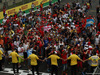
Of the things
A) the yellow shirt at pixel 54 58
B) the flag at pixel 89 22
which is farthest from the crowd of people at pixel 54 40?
the flag at pixel 89 22

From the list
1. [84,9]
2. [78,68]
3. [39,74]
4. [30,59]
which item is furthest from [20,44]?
[84,9]

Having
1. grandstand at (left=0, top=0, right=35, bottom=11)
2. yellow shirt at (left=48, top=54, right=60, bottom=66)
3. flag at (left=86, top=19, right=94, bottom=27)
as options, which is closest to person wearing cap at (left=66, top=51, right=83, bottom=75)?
yellow shirt at (left=48, top=54, right=60, bottom=66)

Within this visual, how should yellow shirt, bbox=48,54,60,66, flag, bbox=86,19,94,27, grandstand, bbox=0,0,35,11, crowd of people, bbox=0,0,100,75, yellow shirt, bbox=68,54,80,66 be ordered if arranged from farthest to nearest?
grandstand, bbox=0,0,35,11 < flag, bbox=86,19,94,27 < crowd of people, bbox=0,0,100,75 < yellow shirt, bbox=48,54,60,66 < yellow shirt, bbox=68,54,80,66

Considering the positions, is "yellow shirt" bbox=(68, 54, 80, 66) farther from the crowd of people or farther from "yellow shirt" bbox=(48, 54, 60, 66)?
"yellow shirt" bbox=(48, 54, 60, 66)

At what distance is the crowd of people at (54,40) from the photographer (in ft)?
43.1

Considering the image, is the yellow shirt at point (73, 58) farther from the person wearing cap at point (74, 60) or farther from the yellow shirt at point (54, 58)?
the yellow shirt at point (54, 58)

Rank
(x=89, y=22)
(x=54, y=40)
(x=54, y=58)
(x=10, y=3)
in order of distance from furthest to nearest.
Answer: (x=10, y=3) < (x=89, y=22) < (x=54, y=40) < (x=54, y=58)

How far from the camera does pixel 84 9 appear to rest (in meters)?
24.1

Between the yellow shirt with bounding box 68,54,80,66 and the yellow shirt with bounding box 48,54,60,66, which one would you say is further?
the yellow shirt with bounding box 48,54,60,66

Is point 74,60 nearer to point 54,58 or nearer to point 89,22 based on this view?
point 54,58

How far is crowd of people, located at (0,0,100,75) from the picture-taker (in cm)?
1315

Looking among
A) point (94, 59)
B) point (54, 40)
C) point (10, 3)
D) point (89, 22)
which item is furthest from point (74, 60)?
point (10, 3)

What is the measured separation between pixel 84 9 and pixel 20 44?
11.6 m

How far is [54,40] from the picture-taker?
15.2 meters
